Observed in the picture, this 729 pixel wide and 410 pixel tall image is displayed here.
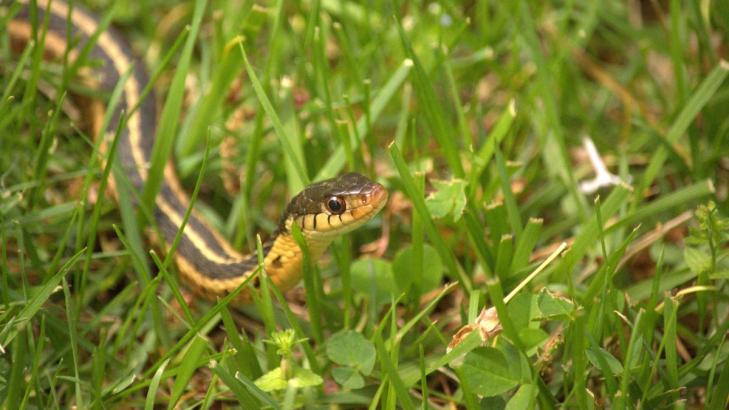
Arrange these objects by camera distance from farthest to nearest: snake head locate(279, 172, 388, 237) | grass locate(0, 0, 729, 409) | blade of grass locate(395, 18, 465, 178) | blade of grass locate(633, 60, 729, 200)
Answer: blade of grass locate(633, 60, 729, 200) → blade of grass locate(395, 18, 465, 178) → snake head locate(279, 172, 388, 237) → grass locate(0, 0, 729, 409)

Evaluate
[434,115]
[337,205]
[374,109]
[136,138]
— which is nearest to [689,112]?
[434,115]

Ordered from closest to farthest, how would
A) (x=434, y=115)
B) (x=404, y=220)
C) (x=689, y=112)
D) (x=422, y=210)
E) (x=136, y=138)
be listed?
(x=422, y=210), (x=434, y=115), (x=689, y=112), (x=404, y=220), (x=136, y=138)

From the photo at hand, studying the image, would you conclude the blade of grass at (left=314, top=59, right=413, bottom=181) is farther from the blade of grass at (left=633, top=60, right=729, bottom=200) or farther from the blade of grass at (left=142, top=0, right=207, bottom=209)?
the blade of grass at (left=633, top=60, right=729, bottom=200)

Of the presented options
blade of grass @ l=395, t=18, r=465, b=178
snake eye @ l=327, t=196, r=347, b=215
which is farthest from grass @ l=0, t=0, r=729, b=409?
snake eye @ l=327, t=196, r=347, b=215

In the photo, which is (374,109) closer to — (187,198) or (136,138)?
(187,198)

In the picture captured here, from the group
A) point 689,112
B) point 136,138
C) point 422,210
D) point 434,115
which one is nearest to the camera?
point 422,210

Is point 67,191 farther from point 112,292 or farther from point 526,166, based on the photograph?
point 526,166
